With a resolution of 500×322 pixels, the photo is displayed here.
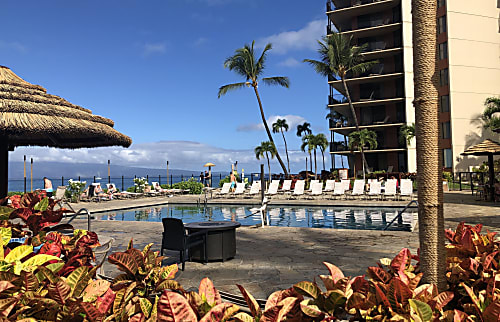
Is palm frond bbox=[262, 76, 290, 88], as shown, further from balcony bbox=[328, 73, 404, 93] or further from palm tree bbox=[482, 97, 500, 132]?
palm tree bbox=[482, 97, 500, 132]

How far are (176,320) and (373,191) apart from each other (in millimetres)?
16048

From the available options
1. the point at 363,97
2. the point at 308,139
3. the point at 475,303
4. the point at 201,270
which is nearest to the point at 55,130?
the point at 201,270

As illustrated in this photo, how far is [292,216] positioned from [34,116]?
8882 mm

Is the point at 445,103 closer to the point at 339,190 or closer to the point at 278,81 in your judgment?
the point at 278,81

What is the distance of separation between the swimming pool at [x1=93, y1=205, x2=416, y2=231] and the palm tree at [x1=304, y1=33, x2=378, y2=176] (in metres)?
14.2

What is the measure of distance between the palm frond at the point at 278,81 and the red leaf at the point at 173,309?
1125 inches

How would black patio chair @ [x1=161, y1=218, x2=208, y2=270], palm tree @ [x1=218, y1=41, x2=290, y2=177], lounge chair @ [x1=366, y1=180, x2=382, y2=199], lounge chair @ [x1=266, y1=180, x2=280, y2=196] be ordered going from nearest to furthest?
black patio chair @ [x1=161, y1=218, x2=208, y2=270]
lounge chair @ [x1=366, y1=180, x2=382, y2=199]
lounge chair @ [x1=266, y1=180, x2=280, y2=196]
palm tree @ [x1=218, y1=41, x2=290, y2=177]

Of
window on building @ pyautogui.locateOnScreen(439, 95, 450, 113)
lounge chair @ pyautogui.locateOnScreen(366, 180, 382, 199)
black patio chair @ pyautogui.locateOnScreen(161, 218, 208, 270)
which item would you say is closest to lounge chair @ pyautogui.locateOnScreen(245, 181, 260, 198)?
lounge chair @ pyautogui.locateOnScreen(366, 180, 382, 199)

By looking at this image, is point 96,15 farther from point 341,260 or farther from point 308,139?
point 308,139

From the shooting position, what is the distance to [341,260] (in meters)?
5.55

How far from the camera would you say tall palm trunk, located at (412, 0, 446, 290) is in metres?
1.75

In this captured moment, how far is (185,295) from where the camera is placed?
1.31m

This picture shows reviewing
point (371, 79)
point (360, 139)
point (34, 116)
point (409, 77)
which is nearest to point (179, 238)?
point (34, 116)

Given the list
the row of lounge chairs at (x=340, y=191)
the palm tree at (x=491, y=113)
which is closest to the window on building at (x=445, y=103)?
the palm tree at (x=491, y=113)
